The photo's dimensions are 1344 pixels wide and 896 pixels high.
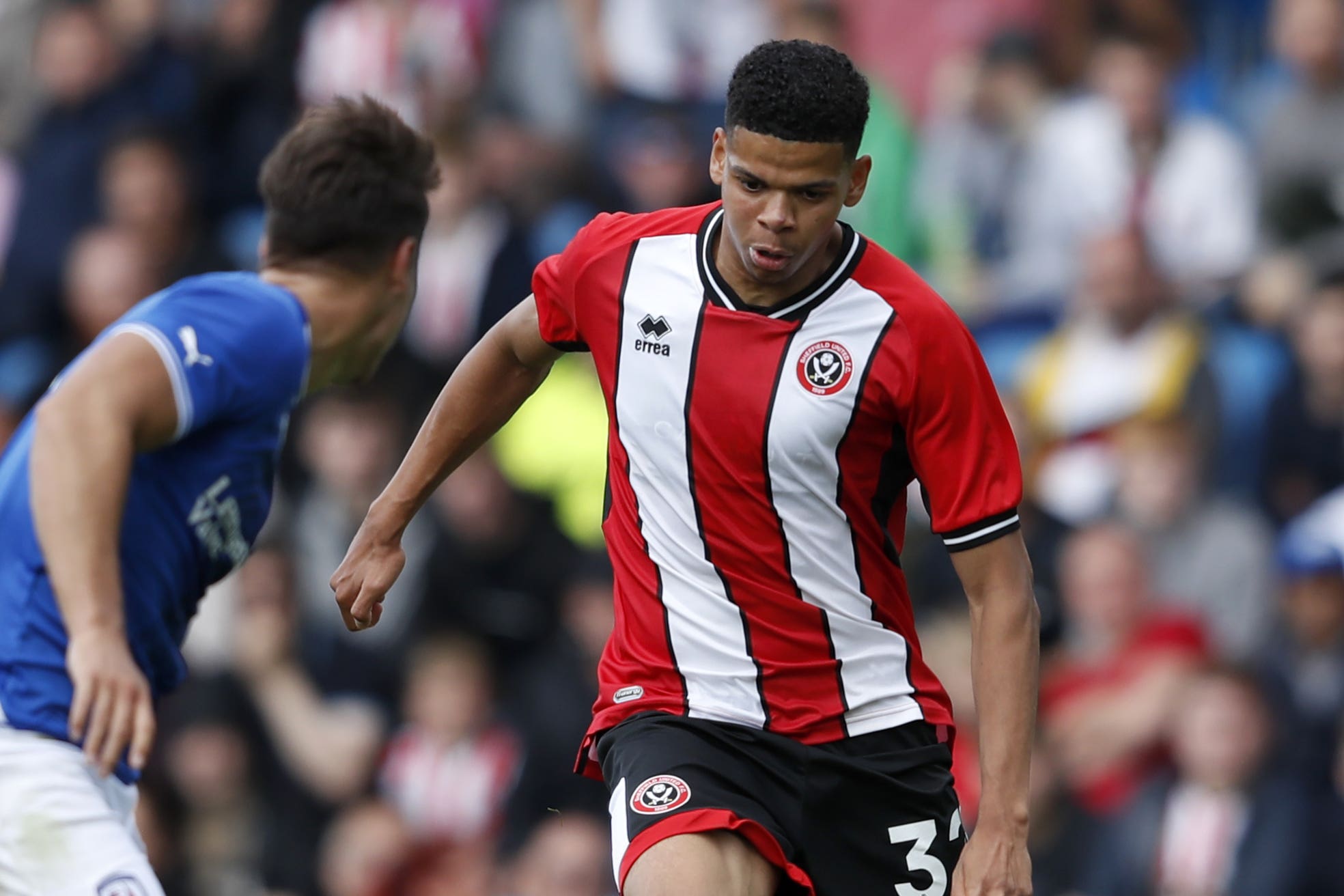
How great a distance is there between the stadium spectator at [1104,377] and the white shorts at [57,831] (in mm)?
4919

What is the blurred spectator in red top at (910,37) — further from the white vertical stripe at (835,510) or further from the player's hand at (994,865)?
the player's hand at (994,865)

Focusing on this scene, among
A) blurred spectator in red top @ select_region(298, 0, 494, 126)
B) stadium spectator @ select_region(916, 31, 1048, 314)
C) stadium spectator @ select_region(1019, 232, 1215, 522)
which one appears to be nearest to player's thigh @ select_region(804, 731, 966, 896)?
stadium spectator @ select_region(1019, 232, 1215, 522)

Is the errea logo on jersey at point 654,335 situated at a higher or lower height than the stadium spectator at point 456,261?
higher

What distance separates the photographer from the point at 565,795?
7.95 m

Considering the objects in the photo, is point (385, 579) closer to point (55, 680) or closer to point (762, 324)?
point (55, 680)

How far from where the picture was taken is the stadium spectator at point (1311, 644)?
7.05 metres

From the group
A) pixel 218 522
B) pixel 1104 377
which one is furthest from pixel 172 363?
pixel 1104 377

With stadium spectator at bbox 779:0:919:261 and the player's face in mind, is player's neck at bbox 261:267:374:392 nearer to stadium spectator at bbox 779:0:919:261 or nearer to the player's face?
the player's face

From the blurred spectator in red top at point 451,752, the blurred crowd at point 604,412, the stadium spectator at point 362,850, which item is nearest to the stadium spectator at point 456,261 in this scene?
the blurred crowd at point 604,412

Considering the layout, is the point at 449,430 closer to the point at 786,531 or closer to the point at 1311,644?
the point at 786,531

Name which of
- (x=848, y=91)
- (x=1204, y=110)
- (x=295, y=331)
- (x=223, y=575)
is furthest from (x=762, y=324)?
(x=1204, y=110)

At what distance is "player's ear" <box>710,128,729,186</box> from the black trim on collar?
0.18 meters

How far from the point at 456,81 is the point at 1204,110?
146 inches

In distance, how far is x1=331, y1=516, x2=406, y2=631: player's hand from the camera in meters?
4.32
